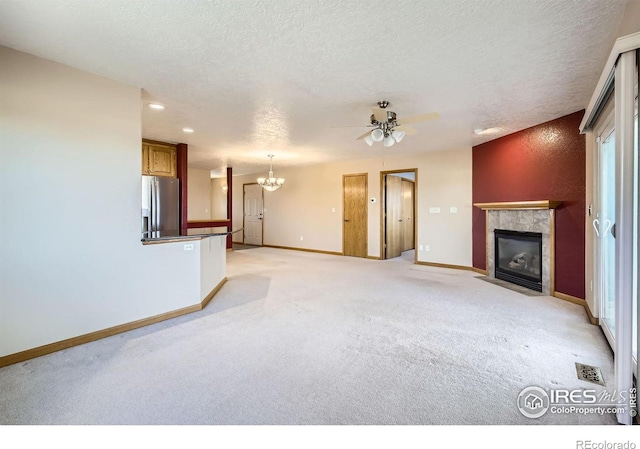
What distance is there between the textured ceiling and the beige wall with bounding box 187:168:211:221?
4.84 metres

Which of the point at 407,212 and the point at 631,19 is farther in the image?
the point at 407,212

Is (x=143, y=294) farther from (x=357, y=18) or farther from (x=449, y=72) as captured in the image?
(x=449, y=72)

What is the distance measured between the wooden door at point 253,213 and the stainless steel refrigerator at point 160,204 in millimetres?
4265

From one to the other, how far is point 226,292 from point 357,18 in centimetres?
359

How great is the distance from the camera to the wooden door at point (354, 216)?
24.5 feet

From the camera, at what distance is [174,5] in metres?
1.83

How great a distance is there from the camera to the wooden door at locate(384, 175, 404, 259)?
7348mm

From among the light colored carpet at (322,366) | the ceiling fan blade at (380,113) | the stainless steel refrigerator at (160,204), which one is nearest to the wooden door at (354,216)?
the light colored carpet at (322,366)

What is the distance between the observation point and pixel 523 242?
4.63 metres

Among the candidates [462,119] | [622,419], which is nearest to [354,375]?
[622,419]

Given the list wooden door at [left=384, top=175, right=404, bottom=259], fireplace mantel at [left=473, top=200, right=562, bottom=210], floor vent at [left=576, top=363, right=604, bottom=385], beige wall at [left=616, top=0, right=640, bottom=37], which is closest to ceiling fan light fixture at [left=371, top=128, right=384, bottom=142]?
beige wall at [left=616, top=0, right=640, bottom=37]

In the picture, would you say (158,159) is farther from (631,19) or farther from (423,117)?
(631,19)

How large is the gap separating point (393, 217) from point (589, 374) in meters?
5.72

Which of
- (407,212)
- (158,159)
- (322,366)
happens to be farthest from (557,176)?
(158,159)
